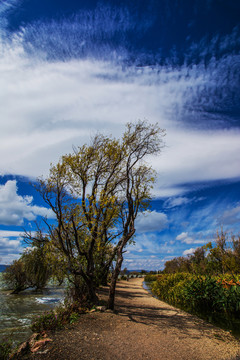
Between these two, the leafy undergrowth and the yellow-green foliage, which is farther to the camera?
the yellow-green foliage

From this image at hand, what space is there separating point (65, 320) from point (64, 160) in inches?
281

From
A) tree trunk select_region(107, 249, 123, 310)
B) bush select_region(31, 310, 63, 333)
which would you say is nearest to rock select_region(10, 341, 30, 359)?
bush select_region(31, 310, 63, 333)

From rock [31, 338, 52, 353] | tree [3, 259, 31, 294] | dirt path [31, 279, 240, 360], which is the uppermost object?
tree [3, 259, 31, 294]

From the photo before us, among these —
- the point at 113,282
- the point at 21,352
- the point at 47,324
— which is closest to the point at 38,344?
Result: the point at 21,352

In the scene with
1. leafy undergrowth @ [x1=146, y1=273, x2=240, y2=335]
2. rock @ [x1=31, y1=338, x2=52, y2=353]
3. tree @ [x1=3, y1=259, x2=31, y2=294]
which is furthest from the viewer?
tree @ [x1=3, y1=259, x2=31, y2=294]

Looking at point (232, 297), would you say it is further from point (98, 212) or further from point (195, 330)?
point (98, 212)

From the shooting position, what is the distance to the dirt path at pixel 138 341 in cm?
511

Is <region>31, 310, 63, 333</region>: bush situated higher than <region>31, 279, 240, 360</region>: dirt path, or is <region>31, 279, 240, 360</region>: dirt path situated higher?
<region>31, 310, 63, 333</region>: bush

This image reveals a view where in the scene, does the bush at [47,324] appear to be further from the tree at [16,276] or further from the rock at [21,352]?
the tree at [16,276]

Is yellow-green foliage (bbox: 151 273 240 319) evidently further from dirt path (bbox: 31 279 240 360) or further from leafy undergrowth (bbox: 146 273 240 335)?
dirt path (bbox: 31 279 240 360)

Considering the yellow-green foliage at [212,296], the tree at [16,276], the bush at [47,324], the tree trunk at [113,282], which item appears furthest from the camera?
the tree at [16,276]

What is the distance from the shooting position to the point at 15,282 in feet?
67.6

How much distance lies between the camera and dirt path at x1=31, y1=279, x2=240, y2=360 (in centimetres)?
511

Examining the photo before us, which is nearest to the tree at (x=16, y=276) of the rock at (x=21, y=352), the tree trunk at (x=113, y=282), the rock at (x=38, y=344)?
the tree trunk at (x=113, y=282)
